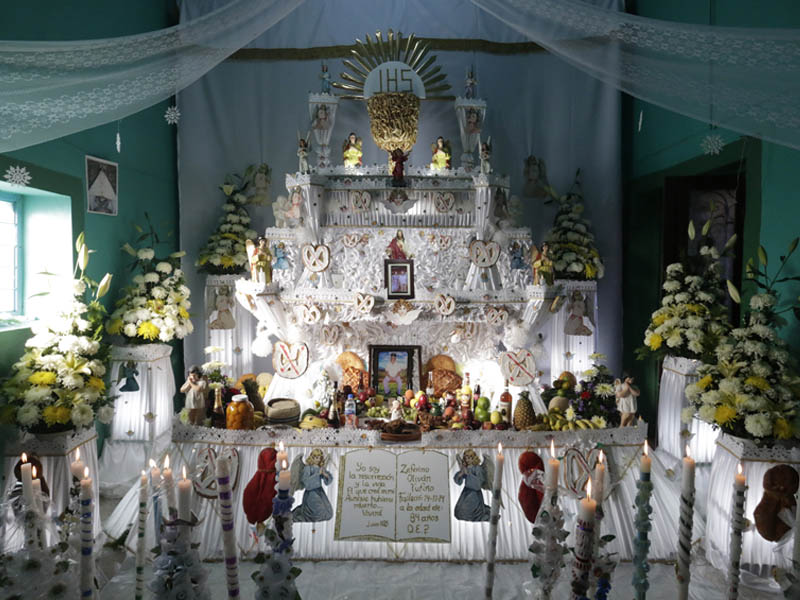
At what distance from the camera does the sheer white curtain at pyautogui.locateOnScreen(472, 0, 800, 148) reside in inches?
101

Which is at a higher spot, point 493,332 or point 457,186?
point 457,186

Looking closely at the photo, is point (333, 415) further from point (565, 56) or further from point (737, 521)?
point (565, 56)

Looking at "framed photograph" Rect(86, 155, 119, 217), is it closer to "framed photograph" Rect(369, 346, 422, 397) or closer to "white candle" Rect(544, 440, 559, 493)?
"framed photograph" Rect(369, 346, 422, 397)

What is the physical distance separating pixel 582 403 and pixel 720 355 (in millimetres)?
1402

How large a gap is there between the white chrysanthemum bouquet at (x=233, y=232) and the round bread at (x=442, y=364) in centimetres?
305

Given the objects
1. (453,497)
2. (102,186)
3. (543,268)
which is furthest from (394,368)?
(102,186)

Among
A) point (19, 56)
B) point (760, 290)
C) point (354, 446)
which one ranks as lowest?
point (354, 446)

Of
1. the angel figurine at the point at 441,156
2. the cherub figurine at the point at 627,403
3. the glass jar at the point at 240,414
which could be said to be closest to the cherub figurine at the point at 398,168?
the angel figurine at the point at 441,156

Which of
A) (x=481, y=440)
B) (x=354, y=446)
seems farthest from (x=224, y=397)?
(x=481, y=440)

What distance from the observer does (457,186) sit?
6543 mm

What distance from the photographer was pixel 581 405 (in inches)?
209

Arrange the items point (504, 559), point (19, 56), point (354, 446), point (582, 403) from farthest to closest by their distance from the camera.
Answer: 1. point (582, 403)
2. point (354, 446)
3. point (504, 559)
4. point (19, 56)

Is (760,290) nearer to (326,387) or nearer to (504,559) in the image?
(504,559)

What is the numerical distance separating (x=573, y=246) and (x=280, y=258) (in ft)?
12.7
